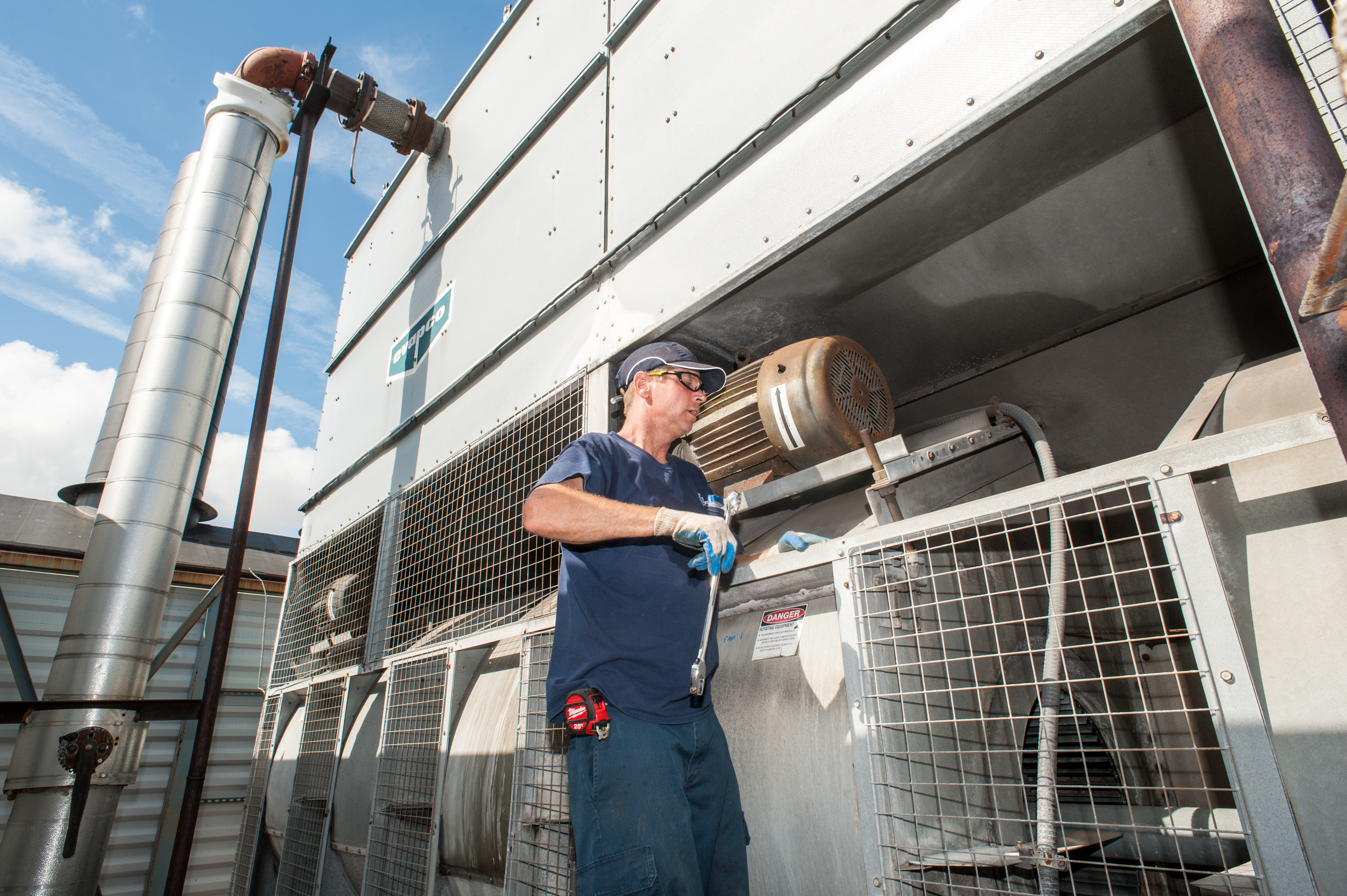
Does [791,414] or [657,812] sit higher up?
[791,414]

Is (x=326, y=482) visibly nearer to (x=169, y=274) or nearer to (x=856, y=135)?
(x=169, y=274)

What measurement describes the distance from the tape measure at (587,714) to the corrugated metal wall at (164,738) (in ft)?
17.0

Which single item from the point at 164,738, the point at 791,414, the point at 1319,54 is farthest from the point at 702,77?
the point at 164,738

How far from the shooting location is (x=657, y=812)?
1516 mm

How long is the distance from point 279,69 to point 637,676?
5.49 meters

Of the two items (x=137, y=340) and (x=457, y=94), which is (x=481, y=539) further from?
(x=137, y=340)

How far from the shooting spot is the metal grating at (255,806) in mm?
4367

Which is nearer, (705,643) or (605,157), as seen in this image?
(705,643)

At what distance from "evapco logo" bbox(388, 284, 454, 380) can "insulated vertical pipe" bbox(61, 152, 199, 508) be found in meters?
2.30

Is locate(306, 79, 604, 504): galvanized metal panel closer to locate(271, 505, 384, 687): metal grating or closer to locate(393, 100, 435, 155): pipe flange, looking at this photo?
locate(271, 505, 384, 687): metal grating

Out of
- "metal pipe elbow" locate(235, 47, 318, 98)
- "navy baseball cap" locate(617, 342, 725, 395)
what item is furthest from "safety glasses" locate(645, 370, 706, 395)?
"metal pipe elbow" locate(235, 47, 318, 98)

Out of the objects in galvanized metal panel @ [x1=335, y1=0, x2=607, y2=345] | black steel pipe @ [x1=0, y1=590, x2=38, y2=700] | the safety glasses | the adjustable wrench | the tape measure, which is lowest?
the tape measure

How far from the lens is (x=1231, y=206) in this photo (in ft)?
7.05

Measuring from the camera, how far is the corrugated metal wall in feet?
18.5
